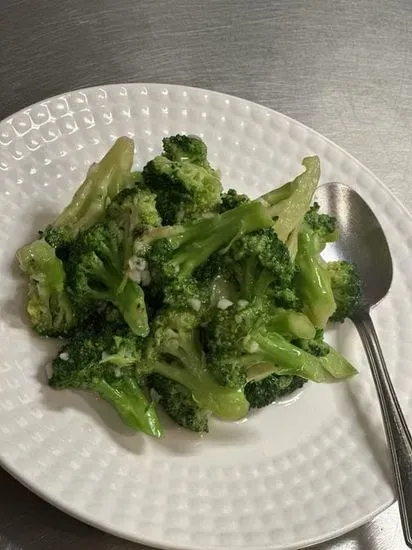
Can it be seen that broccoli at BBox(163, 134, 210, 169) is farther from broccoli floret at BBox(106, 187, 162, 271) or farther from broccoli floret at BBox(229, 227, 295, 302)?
broccoli floret at BBox(229, 227, 295, 302)

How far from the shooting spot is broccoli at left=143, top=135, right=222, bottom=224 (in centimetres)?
143

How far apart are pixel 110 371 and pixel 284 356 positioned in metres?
0.34

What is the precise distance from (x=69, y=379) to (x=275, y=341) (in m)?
0.40

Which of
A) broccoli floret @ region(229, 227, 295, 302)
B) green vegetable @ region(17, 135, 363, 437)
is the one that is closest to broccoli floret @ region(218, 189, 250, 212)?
green vegetable @ region(17, 135, 363, 437)

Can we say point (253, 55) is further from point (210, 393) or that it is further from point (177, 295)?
point (210, 393)

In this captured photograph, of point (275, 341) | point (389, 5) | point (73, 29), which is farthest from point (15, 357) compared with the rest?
point (389, 5)

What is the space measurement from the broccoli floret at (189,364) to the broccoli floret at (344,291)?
38cm

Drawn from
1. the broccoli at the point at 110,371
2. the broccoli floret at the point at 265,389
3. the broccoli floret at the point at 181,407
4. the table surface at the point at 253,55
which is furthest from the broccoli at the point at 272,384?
the table surface at the point at 253,55

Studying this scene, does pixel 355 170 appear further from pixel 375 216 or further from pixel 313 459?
pixel 313 459

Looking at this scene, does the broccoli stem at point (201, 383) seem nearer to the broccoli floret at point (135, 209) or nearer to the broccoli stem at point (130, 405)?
the broccoli stem at point (130, 405)

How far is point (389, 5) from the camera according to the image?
275 centimetres

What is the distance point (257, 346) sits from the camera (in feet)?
4.44

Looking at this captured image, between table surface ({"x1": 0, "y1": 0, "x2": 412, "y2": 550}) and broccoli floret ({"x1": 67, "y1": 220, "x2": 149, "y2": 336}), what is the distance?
71 centimetres

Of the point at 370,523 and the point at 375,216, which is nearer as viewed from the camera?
the point at 370,523
